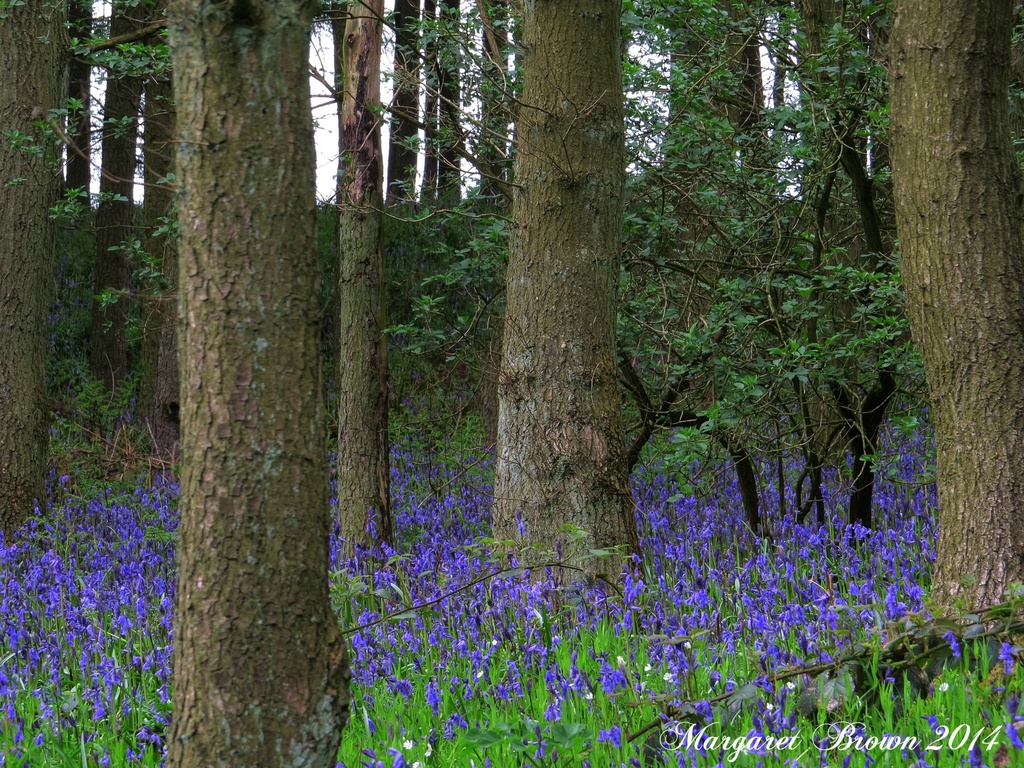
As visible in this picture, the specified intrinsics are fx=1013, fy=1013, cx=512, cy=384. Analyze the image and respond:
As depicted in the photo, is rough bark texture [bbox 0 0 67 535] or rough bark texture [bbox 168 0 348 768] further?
rough bark texture [bbox 0 0 67 535]

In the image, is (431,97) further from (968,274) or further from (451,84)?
(968,274)

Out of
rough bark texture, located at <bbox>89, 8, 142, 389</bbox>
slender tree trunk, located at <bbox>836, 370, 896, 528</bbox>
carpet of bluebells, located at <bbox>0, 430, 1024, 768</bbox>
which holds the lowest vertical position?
carpet of bluebells, located at <bbox>0, 430, 1024, 768</bbox>

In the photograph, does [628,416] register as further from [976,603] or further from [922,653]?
[922,653]

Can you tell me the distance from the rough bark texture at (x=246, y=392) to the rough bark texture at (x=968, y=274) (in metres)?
2.57

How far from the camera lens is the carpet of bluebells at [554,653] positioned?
9.52 feet

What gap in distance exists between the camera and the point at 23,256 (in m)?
7.60

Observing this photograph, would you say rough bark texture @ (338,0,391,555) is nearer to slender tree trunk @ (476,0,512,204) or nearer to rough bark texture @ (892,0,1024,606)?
slender tree trunk @ (476,0,512,204)

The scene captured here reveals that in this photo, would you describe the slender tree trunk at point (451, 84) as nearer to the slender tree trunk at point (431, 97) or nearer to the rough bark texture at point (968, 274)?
the slender tree trunk at point (431, 97)

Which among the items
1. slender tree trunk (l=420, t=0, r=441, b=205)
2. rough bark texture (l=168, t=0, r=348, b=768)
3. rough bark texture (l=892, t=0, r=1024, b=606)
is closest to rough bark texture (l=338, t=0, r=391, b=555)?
slender tree trunk (l=420, t=0, r=441, b=205)

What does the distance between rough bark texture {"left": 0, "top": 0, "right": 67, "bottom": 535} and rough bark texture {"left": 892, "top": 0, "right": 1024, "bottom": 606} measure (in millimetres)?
6149

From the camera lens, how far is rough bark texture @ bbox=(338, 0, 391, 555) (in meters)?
6.07

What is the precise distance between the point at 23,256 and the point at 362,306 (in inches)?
126

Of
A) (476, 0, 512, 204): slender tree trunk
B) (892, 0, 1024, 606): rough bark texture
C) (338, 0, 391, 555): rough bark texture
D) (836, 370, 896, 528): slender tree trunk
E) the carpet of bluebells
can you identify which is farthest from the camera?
(338, 0, 391, 555): rough bark texture

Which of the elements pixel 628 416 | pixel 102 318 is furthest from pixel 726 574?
pixel 102 318
